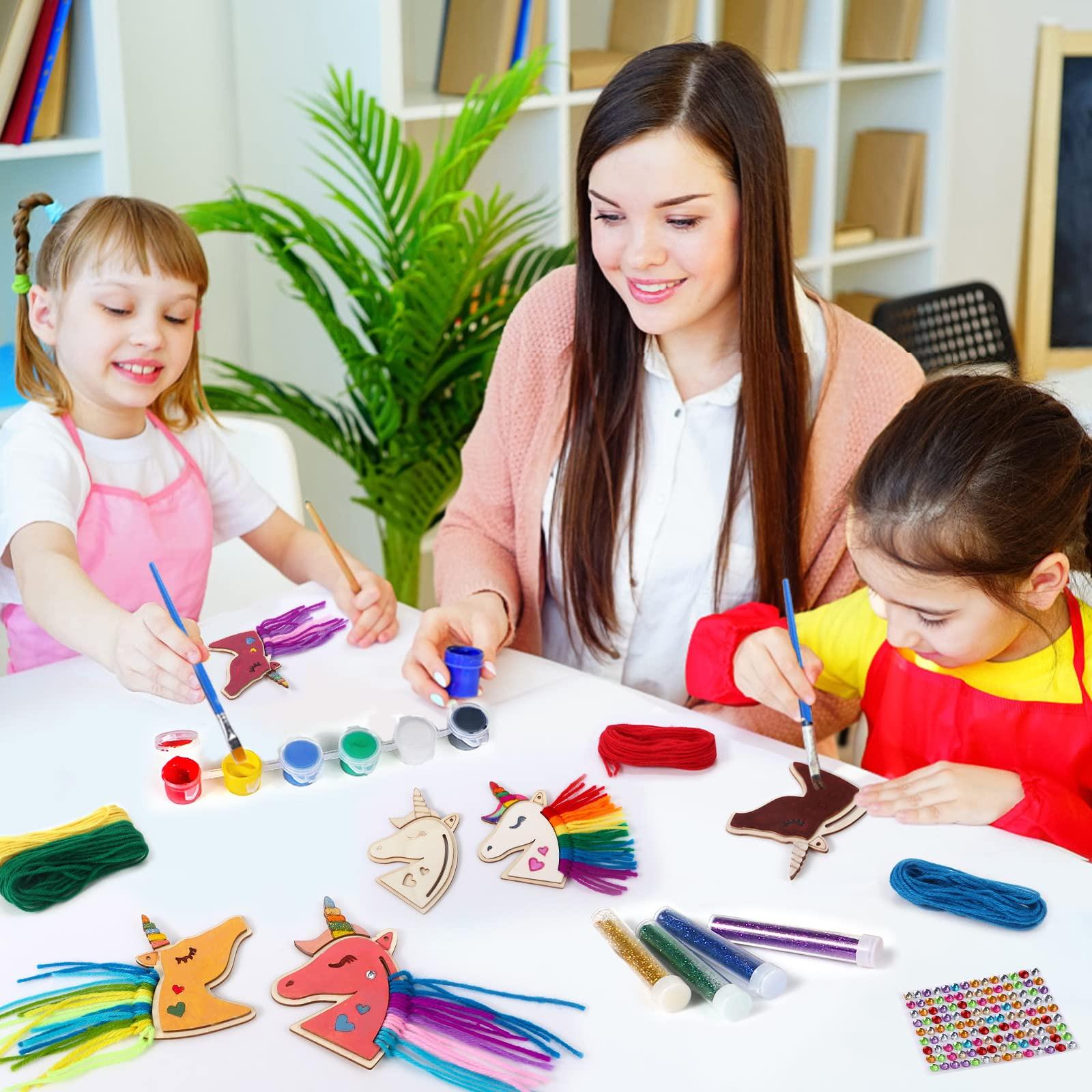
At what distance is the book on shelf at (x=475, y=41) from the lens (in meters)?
2.52

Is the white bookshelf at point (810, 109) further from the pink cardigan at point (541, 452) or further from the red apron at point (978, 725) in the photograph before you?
the red apron at point (978, 725)

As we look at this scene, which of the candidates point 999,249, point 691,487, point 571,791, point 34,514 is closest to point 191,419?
point 34,514

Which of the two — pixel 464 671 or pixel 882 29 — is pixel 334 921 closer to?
pixel 464 671

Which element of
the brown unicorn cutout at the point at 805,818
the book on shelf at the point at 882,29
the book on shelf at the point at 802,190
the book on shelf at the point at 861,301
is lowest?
the brown unicorn cutout at the point at 805,818

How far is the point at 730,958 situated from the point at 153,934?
15.3 inches

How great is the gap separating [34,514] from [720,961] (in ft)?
2.82

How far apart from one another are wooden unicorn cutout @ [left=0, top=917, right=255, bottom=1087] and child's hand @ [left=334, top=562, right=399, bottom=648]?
20.8 inches

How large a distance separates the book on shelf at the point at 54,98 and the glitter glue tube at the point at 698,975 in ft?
5.70

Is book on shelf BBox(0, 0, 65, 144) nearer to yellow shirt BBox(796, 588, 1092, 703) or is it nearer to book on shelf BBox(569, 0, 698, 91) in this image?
book on shelf BBox(569, 0, 698, 91)

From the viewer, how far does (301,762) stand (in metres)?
1.12

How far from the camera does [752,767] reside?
1.14 m

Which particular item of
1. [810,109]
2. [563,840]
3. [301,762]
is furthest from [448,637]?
[810,109]

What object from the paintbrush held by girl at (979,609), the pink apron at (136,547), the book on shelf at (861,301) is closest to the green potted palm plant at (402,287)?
the pink apron at (136,547)

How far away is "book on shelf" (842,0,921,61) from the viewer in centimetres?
328
